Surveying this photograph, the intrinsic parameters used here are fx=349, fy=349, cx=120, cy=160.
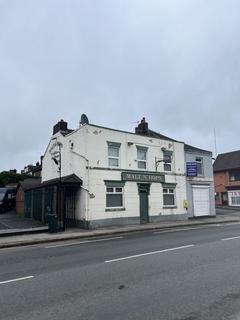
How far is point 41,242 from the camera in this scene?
1633 cm

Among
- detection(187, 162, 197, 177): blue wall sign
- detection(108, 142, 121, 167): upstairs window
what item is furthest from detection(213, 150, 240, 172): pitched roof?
detection(108, 142, 121, 167): upstairs window

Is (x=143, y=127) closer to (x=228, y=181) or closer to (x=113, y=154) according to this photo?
(x=113, y=154)

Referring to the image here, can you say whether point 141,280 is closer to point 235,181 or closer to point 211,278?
point 211,278

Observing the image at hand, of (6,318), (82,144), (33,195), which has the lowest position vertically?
(6,318)

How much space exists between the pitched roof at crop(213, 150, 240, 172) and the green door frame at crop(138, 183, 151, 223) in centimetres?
3062

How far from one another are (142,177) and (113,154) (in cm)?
288

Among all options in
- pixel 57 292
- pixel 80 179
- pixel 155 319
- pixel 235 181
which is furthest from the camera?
pixel 235 181

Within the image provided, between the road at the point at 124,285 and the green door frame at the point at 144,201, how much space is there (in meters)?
13.7

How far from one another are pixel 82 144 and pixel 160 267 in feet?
50.2

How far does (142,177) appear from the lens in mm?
25672

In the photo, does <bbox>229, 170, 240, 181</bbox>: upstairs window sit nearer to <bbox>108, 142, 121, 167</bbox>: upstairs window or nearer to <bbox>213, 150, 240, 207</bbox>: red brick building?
<bbox>213, 150, 240, 207</bbox>: red brick building

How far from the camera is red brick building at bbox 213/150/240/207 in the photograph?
5166cm

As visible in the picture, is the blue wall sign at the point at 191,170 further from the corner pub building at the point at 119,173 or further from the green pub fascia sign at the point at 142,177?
the green pub fascia sign at the point at 142,177

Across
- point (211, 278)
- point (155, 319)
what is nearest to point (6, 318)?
point (155, 319)
